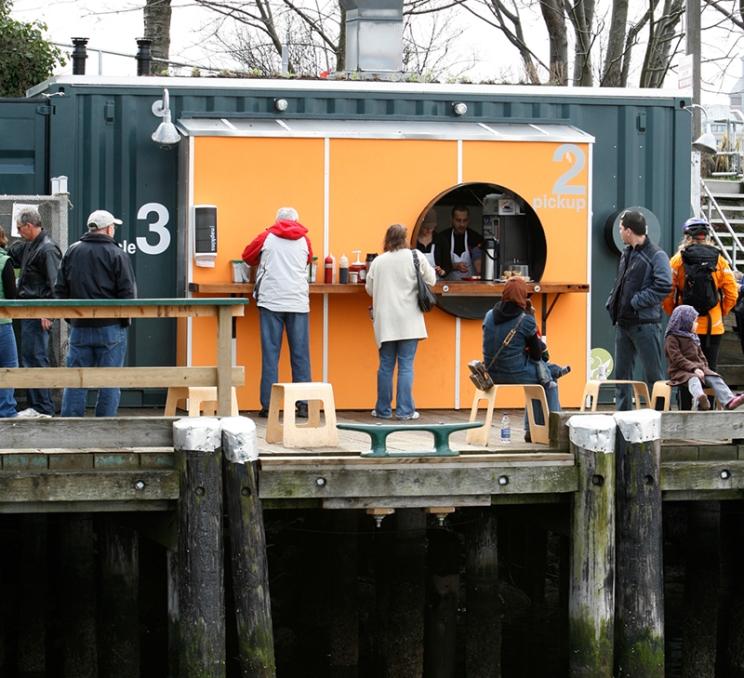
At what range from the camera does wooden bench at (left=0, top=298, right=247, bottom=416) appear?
31.2 ft

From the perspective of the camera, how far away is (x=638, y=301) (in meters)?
11.8

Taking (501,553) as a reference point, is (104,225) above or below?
above

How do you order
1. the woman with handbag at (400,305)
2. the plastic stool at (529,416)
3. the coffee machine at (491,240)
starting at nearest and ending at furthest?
the plastic stool at (529,416), the woman with handbag at (400,305), the coffee machine at (491,240)

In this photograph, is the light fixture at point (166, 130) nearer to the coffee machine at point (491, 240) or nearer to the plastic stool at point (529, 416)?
the coffee machine at point (491, 240)

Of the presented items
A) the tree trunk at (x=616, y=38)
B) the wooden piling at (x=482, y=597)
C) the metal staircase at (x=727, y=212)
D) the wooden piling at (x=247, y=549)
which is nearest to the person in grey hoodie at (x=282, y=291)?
the wooden piling at (x=482, y=597)

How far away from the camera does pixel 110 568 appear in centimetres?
1038

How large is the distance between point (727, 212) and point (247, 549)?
15.5 m

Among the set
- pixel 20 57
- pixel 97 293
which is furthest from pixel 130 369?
pixel 20 57

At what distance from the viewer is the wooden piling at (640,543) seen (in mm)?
9734

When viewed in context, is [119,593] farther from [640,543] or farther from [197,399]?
[640,543]

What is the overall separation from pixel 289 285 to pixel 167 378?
10.7 feet

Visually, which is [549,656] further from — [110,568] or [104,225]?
[104,225]

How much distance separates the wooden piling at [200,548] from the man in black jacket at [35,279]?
9.30ft

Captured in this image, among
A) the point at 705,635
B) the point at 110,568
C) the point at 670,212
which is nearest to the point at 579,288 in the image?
the point at 670,212
